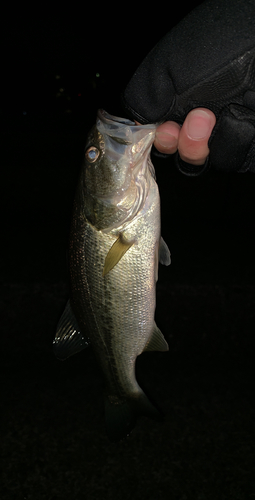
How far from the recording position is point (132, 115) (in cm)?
132

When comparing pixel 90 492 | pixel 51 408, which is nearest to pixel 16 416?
pixel 51 408

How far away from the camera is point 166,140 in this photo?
4.87ft

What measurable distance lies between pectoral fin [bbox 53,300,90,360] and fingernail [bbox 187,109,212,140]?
103 centimetres

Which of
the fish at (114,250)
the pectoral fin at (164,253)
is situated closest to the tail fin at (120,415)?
the fish at (114,250)

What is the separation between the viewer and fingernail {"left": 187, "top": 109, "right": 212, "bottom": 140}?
1300 millimetres

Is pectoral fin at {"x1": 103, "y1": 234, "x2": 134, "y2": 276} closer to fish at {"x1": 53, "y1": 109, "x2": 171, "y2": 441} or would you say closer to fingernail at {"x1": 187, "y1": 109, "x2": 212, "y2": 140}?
fish at {"x1": 53, "y1": 109, "x2": 171, "y2": 441}

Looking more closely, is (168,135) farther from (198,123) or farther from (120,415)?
(120,415)

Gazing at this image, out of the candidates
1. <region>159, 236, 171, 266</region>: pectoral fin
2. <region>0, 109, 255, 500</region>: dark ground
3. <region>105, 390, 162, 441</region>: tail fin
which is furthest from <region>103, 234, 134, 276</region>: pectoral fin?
<region>0, 109, 255, 500</region>: dark ground

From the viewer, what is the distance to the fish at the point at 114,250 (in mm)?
1250

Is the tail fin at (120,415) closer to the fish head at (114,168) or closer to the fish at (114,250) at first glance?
the fish at (114,250)

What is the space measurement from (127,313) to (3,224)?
231 centimetres

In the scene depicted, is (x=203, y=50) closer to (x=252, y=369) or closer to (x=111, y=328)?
(x=111, y=328)

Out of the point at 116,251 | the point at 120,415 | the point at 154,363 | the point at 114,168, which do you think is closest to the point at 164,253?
the point at 116,251

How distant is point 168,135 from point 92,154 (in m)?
0.42
